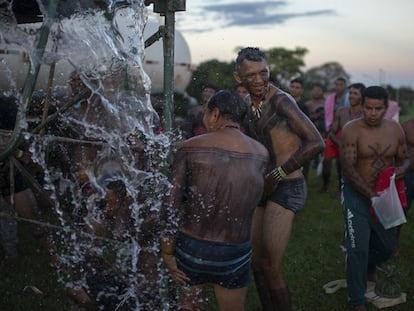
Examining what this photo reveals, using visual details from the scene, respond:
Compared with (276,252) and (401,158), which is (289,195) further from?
(401,158)

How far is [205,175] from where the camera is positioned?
2.91 metres

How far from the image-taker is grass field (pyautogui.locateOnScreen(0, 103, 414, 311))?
4.51 metres

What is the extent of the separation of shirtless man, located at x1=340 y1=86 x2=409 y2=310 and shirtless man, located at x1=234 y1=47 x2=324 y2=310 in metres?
0.62

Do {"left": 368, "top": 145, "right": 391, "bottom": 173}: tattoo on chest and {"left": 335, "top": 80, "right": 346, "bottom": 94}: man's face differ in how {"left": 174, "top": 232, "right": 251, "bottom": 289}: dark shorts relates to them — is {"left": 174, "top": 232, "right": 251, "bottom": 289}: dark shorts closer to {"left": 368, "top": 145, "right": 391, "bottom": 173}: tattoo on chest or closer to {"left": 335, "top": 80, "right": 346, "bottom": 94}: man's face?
{"left": 368, "top": 145, "right": 391, "bottom": 173}: tattoo on chest

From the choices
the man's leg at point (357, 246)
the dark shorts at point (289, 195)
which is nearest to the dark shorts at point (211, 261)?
the dark shorts at point (289, 195)

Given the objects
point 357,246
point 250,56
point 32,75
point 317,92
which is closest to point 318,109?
point 317,92

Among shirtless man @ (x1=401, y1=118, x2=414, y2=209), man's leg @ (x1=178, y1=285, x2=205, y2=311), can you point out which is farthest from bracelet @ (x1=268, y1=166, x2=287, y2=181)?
shirtless man @ (x1=401, y1=118, x2=414, y2=209)

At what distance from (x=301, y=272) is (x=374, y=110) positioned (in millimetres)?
1894

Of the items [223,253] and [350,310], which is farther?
[350,310]

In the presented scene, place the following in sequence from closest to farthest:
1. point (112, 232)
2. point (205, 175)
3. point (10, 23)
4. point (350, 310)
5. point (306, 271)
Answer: point (205, 175) → point (10, 23) → point (112, 232) → point (350, 310) → point (306, 271)

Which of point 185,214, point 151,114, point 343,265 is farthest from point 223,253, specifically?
point 343,265

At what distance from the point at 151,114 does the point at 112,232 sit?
89cm

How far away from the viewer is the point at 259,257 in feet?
12.6

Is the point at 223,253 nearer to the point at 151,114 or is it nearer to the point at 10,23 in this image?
the point at 151,114
